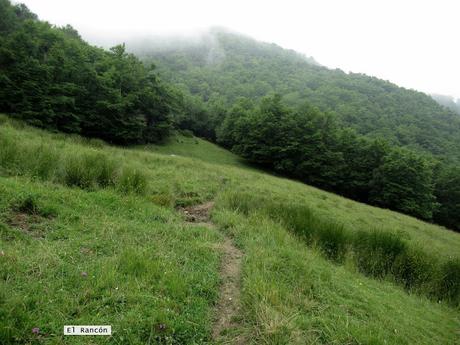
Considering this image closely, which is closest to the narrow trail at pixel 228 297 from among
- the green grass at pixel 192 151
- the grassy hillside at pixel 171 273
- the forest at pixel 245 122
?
the grassy hillside at pixel 171 273

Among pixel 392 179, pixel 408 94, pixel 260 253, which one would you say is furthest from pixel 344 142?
pixel 408 94

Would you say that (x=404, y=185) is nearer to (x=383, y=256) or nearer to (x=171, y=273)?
(x=383, y=256)

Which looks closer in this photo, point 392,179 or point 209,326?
point 209,326

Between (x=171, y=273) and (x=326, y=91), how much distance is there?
9074 cm

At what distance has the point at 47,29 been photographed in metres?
40.6

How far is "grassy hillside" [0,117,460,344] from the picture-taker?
3.46 metres

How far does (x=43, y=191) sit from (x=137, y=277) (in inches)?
161

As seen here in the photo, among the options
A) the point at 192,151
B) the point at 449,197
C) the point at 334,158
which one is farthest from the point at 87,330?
the point at 449,197

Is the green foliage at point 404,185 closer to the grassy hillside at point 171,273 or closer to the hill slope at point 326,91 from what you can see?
the hill slope at point 326,91

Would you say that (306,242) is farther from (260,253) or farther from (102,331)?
(102,331)

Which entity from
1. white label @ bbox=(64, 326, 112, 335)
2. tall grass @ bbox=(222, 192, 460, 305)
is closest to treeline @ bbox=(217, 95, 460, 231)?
tall grass @ bbox=(222, 192, 460, 305)

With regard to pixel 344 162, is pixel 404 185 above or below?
below

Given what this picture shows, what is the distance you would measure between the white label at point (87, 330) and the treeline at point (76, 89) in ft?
94.5

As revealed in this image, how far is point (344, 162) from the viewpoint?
42.7m
